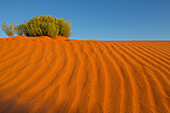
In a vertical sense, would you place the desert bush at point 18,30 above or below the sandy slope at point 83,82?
above

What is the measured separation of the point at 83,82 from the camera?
2.00 metres

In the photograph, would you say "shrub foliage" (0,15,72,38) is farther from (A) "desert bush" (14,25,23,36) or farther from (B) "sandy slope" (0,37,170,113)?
(B) "sandy slope" (0,37,170,113)

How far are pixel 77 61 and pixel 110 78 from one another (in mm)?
954

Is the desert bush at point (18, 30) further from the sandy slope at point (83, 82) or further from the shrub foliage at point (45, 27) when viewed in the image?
the sandy slope at point (83, 82)

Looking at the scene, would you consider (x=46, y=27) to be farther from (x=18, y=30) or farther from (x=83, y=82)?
(x=83, y=82)

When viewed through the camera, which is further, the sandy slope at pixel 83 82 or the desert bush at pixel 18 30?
the desert bush at pixel 18 30

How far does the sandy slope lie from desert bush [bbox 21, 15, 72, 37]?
3.12m

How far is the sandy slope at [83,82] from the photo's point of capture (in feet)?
5.02

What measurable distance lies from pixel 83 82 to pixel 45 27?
531 cm

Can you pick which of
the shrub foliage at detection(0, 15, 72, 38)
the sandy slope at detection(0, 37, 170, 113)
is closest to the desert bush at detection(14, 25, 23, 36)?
the shrub foliage at detection(0, 15, 72, 38)

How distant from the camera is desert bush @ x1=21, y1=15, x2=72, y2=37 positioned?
6117 millimetres

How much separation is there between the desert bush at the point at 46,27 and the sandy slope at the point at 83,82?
312 centimetres

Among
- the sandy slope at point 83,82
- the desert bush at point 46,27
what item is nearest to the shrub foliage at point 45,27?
the desert bush at point 46,27

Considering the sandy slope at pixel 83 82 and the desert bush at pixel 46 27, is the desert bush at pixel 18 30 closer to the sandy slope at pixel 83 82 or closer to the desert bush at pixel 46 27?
the desert bush at pixel 46 27
